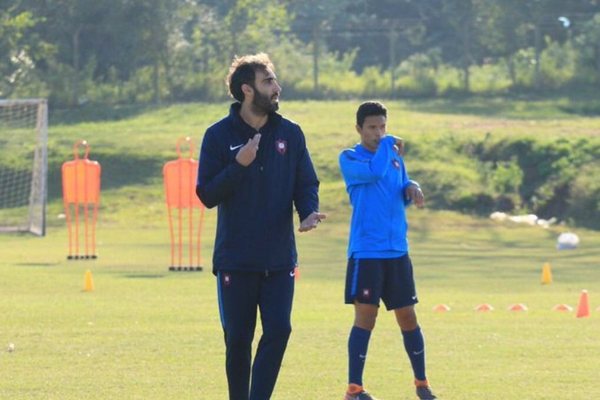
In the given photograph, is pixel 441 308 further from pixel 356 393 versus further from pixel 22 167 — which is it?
pixel 22 167

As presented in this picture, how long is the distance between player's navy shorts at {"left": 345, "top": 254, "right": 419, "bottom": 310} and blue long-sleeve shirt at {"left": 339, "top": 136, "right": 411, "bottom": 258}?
50 mm

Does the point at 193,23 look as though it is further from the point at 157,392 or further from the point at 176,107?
the point at 157,392

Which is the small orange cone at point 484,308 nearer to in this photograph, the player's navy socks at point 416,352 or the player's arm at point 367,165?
the player's navy socks at point 416,352

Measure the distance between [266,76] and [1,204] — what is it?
30187 millimetres

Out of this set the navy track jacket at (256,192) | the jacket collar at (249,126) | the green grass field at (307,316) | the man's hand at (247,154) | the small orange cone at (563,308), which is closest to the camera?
the man's hand at (247,154)

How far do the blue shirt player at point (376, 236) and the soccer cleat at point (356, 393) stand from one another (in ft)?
0.13

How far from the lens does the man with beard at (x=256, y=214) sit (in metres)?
8.24

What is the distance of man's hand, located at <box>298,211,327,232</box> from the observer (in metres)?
8.25

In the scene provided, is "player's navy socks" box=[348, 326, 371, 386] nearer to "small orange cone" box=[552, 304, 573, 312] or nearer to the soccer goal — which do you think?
"small orange cone" box=[552, 304, 573, 312]

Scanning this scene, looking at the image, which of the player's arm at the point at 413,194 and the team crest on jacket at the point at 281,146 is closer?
the team crest on jacket at the point at 281,146

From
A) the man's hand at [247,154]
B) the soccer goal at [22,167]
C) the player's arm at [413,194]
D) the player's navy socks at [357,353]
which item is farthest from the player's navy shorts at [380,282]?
the soccer goal at [22,167]

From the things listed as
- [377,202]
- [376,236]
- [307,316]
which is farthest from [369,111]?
[307,316]

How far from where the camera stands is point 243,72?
8383 millimetres

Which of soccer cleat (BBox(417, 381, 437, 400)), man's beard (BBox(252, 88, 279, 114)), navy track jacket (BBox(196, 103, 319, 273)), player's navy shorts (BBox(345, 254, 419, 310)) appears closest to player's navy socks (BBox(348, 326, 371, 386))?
player's navy shorts (BBox(345, 254, 419, 310))
